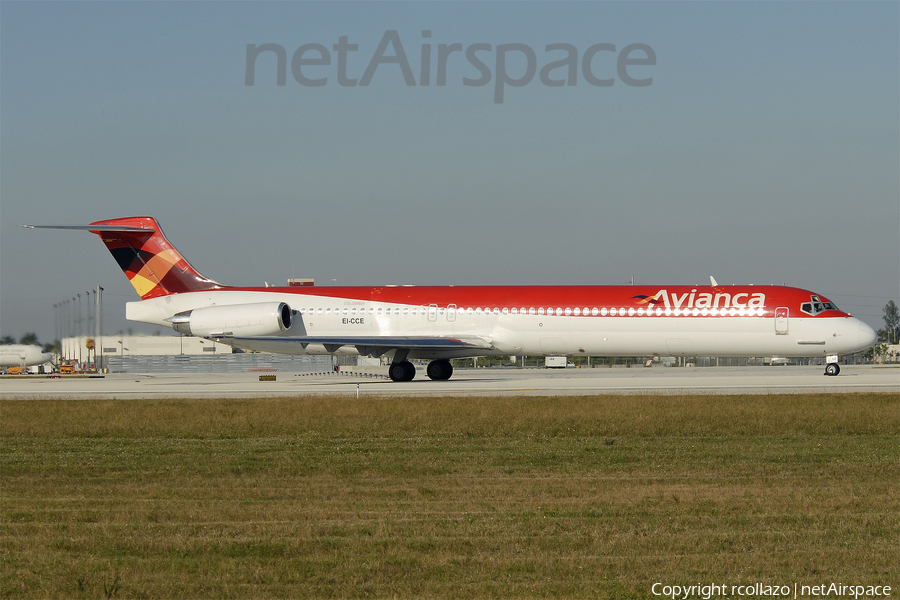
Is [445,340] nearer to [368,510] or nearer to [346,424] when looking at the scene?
[346,424]

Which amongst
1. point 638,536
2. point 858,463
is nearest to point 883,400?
point 858,463

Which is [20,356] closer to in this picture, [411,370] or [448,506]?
[411,370]

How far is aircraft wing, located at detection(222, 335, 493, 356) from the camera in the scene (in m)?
33.8

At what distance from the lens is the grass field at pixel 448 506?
6926 mm

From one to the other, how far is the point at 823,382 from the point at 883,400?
8.30 meters

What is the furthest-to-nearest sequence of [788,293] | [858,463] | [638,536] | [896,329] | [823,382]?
[896,329] < [788,293] < [823,382] < [858,463] < [638,536]

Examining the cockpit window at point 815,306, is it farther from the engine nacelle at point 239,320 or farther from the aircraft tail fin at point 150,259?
the aircraft tail fin at point 150,259

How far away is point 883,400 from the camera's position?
70.2 ft

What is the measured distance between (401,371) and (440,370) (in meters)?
2.04
